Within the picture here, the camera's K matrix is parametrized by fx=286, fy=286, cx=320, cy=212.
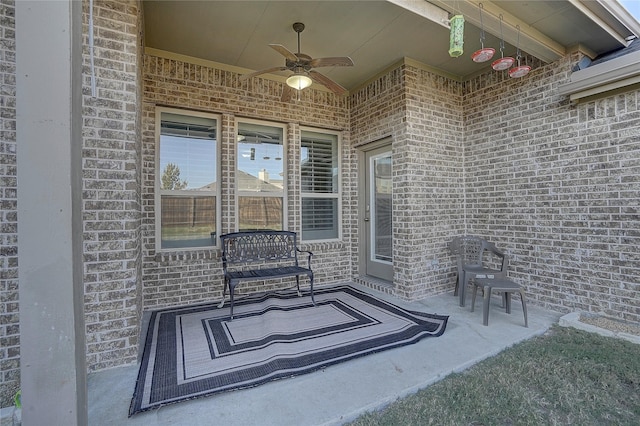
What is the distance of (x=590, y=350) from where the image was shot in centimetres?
252

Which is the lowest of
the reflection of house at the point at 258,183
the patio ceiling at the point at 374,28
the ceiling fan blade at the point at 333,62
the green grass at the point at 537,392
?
the green grass at the point at 537,392

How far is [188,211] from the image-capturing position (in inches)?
156

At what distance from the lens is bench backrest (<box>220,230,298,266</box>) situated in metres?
3.92

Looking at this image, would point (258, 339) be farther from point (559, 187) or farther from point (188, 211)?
point (559, 187)

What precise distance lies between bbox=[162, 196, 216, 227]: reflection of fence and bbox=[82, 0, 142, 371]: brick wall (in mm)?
1461

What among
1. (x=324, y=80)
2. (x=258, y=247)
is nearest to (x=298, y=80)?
(x=324, y=80)

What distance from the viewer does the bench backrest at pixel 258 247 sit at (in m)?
3.92

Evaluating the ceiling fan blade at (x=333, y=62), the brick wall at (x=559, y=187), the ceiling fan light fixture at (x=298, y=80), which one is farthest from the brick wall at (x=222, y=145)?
the brick wall at (x=559, y=187)

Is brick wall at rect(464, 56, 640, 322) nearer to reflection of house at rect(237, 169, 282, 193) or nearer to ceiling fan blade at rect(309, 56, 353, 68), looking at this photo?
ceiling fan blade at rect(309, 56, 353, 68)

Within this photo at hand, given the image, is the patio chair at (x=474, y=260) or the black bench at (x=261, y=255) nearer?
the patio chair at (x=474, y=260)

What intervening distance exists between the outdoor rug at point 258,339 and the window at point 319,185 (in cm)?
126

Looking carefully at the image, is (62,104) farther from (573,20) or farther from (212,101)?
(573,20)

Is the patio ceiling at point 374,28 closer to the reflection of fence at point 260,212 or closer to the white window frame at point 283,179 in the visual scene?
the white window frame at point 283,179

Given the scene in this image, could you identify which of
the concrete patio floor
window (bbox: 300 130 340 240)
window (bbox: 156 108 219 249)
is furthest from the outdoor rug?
window (bbox: 300 130 340 240)
